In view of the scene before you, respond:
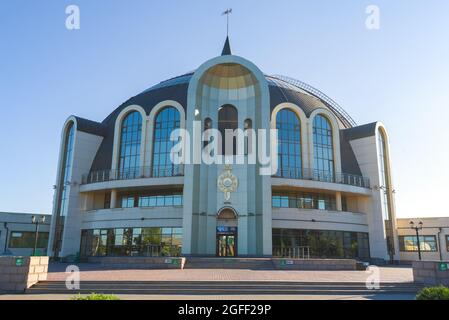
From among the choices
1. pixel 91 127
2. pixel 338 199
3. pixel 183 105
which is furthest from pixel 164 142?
pixel 338 199

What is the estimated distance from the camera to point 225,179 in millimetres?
31250

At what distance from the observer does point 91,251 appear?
3447 cm

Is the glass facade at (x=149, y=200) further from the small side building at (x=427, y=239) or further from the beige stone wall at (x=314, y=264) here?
the small side building at (x=427, y=239)

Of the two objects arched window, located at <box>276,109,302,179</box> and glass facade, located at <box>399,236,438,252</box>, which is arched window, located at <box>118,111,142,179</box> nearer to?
arched window, located at <box>276,109,302,179</box>

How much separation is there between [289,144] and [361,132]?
9.25 m

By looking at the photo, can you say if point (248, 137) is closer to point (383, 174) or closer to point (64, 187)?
point (383, 174)

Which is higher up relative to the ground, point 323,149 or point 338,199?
point 323,149

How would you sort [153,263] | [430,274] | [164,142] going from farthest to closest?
1. [164,142]
2. [153,263]
3. [430,274]

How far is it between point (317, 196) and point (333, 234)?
3937mm

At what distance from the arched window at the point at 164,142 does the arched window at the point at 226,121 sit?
172 inches

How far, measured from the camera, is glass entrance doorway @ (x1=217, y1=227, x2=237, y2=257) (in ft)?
99.6

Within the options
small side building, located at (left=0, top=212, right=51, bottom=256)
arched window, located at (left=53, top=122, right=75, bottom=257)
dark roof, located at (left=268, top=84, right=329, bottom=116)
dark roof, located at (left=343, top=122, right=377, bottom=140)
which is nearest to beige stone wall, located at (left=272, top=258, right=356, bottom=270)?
dark roof, located at (left=268, top=84, right=329, bottom=116)
